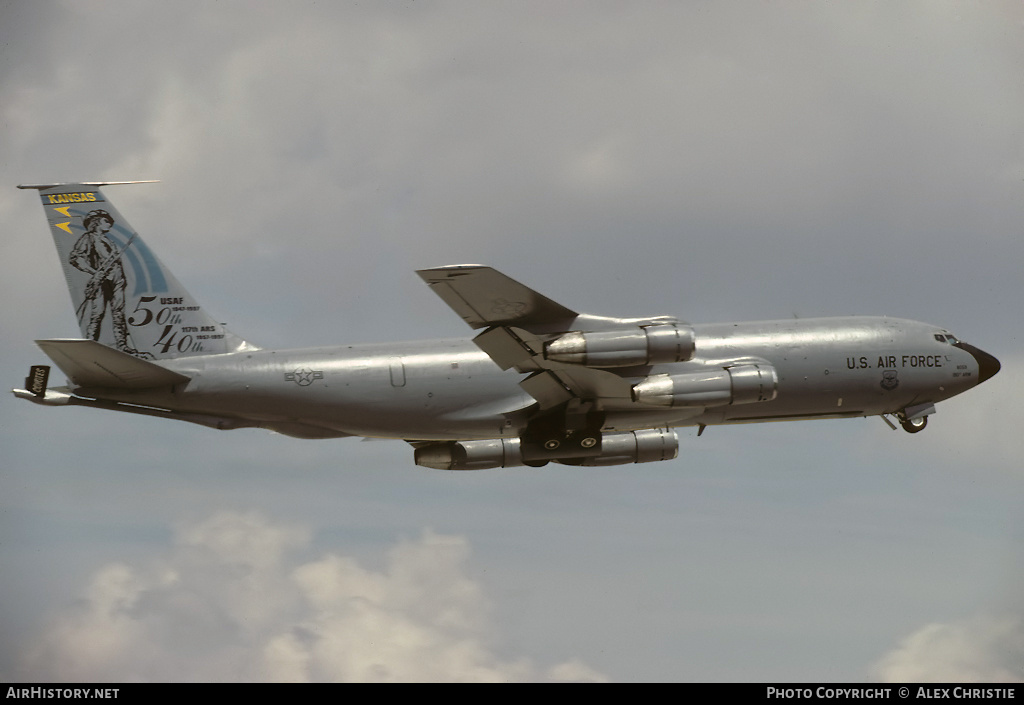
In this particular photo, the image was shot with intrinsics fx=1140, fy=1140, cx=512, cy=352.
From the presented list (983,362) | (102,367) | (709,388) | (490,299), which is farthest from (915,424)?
(102,367)

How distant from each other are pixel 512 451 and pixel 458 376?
19.7 feet

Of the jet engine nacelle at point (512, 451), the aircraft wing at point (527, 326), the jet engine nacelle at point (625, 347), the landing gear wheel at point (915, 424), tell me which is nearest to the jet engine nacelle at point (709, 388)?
the aircraft wing at point (527, 326)

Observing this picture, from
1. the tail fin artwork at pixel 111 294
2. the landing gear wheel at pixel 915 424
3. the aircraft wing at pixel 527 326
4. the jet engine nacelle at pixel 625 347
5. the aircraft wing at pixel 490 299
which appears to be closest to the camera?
the aircraft wing at pixel 490 299

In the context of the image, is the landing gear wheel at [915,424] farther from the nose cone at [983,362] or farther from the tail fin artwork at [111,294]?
the tail fin artwork at [111,294]

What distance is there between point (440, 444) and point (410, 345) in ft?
17.5

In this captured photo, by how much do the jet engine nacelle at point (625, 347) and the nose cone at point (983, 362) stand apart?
1362cm

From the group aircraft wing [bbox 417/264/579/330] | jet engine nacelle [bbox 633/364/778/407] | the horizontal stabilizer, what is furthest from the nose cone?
the horizontal stabilizer

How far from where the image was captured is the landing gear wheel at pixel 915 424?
41531mm

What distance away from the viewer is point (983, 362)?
42344mm

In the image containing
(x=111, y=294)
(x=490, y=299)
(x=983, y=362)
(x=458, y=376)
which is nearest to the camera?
(x=490, y=299)

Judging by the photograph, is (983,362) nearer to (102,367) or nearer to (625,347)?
(625,347)

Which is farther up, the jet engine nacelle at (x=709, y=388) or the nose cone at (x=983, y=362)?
the nose cone at (x=983, y=362)

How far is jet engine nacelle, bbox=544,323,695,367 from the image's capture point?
3406cm
